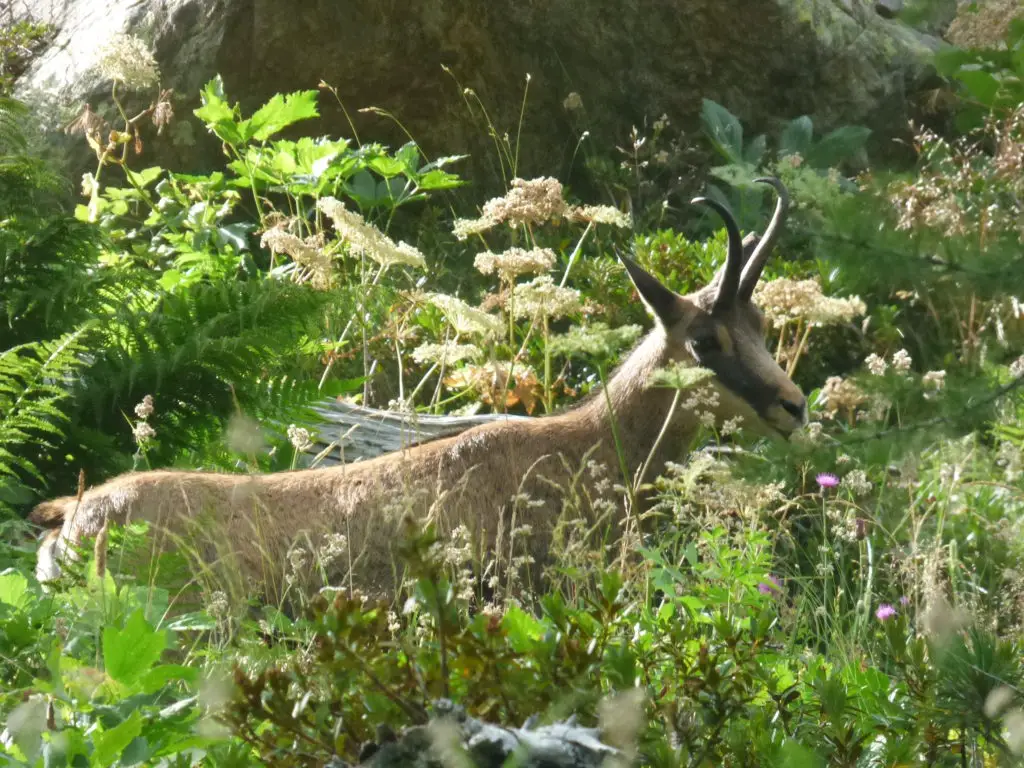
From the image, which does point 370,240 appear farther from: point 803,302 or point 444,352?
point 803,302

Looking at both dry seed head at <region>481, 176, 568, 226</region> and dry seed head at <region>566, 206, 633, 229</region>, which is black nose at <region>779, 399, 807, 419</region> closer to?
dry seed head at <region>566, 206, 633, 229</region>

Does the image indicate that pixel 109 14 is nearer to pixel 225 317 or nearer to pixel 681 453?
pixel 225 317

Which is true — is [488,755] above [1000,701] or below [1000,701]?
above

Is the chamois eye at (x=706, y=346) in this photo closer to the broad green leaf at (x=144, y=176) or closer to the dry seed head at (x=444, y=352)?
the dry seed head at (x=444, y=352)

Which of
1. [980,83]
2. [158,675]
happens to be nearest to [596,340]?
[158,675]

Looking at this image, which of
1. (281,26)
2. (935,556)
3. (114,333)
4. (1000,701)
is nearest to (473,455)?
(114,333)

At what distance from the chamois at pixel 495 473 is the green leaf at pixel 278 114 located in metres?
2.51

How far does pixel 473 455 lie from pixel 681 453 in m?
0.94

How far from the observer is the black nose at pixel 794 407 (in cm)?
536

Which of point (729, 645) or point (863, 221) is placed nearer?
point (863, 221)

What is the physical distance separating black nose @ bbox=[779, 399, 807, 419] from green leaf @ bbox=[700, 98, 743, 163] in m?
4.47

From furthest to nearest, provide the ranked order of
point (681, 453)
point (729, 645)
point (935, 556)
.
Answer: point (681, 453), point (935, 556), point (729, 645)

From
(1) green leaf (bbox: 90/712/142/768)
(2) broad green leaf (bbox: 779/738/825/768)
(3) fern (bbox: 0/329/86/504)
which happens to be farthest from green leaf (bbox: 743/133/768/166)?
(1) green leaf (bbox: 90/712/142/768)

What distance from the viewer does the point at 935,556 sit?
11.0 ft
